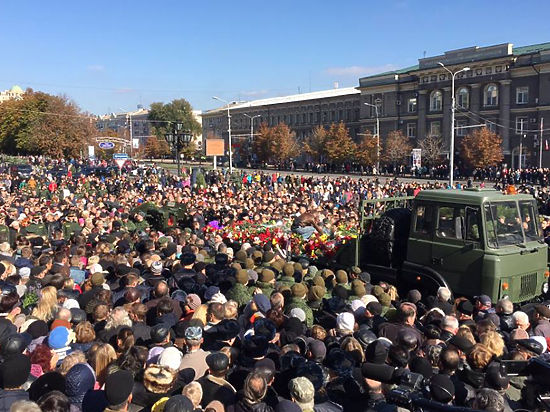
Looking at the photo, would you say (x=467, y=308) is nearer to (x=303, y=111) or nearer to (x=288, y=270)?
(x=288, y=270)

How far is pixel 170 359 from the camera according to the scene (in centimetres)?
534

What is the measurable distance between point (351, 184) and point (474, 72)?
33715mm

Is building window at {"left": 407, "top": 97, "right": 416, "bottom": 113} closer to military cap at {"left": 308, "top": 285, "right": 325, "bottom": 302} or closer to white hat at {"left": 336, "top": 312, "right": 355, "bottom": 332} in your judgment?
military cap at {"left": 308, "top": 285, "right": 325, "bottom": 302}

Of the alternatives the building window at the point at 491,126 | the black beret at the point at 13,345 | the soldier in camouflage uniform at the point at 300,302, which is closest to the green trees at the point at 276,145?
the building window at the point at 491,126

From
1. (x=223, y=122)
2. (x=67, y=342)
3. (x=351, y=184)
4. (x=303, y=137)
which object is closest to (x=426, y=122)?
(x=303, y=137)

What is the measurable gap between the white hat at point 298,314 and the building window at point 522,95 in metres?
54.3

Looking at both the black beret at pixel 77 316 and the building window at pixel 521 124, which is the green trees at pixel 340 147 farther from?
the black beret at pixel 77 316

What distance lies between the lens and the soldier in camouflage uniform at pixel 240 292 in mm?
8422

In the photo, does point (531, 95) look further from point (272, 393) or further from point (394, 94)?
point (272, 393)

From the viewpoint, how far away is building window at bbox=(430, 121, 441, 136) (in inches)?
2398

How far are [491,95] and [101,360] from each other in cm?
5822

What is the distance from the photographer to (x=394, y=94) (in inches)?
2628

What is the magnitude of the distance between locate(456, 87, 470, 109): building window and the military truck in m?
53.4

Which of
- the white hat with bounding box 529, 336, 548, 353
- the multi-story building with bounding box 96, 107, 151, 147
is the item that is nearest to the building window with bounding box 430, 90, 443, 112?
the white hat with bounding box 529, 336, 548, 353
